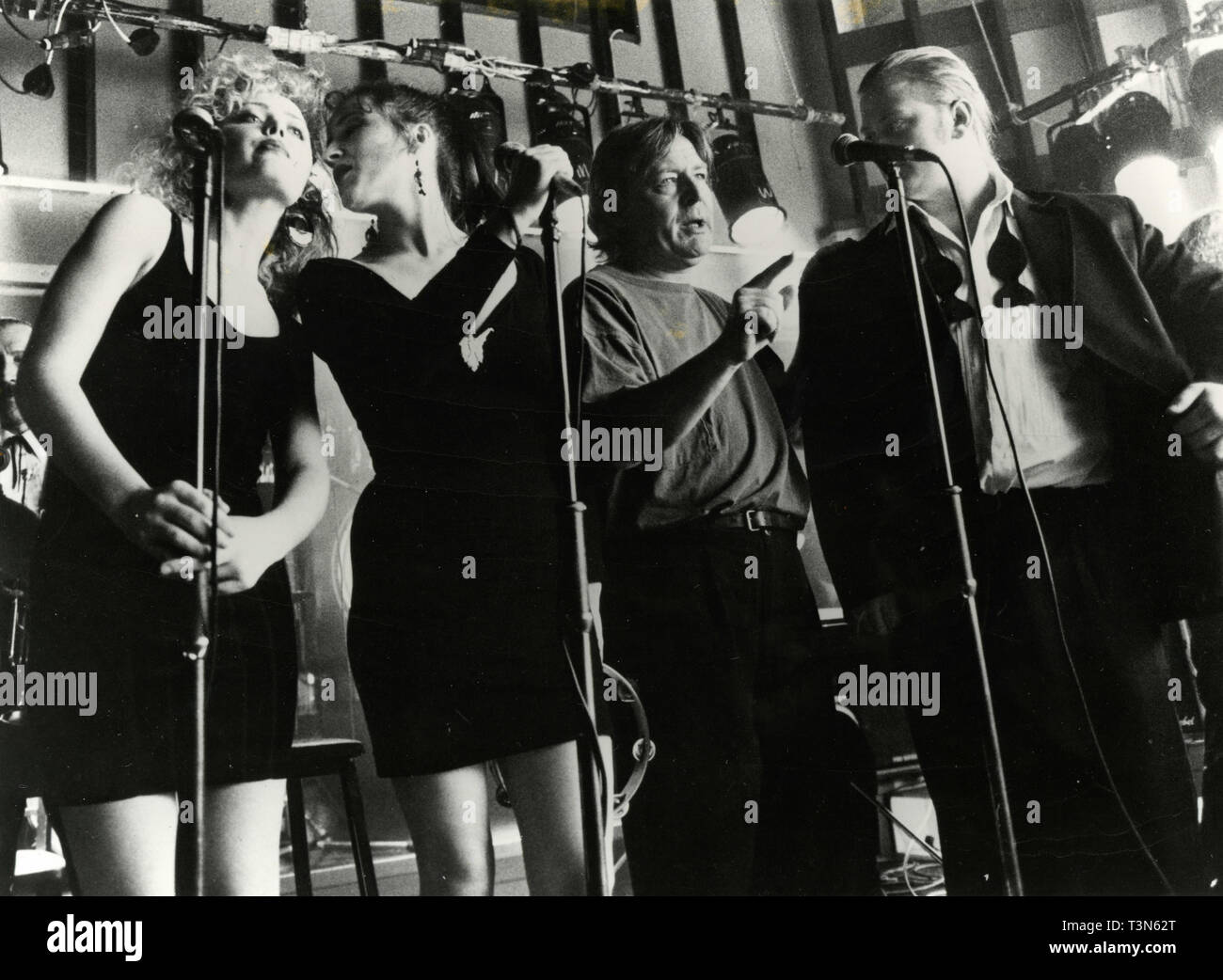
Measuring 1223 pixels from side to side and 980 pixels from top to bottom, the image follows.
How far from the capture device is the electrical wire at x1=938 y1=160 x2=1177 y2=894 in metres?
2.05

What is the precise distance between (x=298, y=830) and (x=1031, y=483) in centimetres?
155

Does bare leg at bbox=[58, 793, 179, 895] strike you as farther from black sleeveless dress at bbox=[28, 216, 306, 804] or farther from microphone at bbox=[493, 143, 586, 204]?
microphone at bbox=[493, 143, 586, 204]

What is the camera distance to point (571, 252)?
2.08 m

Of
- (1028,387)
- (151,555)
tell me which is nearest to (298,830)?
(151,555)

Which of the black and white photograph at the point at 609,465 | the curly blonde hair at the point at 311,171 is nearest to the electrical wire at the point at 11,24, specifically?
the black and white photograph at the point at 609,465

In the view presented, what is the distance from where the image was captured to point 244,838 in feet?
5.78

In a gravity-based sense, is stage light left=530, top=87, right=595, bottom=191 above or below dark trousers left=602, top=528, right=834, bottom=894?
above

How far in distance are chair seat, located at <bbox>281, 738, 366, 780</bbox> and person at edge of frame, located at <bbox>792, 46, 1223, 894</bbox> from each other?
100cm

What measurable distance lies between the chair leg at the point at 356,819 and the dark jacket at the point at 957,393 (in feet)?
3.25

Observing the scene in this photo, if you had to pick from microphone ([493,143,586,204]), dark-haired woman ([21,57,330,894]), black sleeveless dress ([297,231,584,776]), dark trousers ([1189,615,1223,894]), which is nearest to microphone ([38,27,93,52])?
dark-haired woman ([21,57,330,894])

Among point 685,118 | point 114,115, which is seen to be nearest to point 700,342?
point 685,118

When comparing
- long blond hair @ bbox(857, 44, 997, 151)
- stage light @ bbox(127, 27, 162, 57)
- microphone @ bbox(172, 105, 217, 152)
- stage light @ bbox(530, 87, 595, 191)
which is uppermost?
stage light @ bbox(127, 27, 162, 57)

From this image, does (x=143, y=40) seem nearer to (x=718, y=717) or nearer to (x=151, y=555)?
(x=151, y=555)
